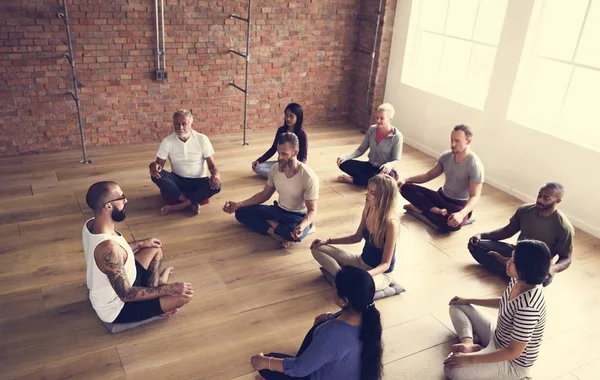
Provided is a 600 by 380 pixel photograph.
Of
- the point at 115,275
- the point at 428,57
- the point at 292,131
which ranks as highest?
the point at 428,57

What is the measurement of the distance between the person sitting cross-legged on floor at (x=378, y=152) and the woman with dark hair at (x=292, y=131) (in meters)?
0.44

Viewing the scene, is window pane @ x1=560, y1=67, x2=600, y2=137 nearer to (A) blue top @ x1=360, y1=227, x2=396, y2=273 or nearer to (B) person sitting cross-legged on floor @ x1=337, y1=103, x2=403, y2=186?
(B) person sitting cross-legged on floor @ x1=337, y1=103, x2=403, y2=186

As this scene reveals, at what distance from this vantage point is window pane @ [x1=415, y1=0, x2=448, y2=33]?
256 inches

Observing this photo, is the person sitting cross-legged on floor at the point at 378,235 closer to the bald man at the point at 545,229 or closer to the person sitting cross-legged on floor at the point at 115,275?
the bald man at the point at 545,229

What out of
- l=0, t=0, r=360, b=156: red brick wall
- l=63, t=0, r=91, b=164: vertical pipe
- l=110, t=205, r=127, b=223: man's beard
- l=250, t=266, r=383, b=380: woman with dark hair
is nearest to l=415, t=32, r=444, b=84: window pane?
l=0, t=0, r=360, b=156: red brick wall

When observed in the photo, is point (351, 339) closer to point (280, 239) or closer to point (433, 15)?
point (280, 239)

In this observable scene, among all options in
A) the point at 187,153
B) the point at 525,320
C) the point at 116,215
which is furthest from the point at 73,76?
the point at 525,320

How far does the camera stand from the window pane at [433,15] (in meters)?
6.51

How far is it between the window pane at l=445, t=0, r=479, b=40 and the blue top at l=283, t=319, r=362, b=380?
4999mm

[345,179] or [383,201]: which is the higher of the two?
[383,201]

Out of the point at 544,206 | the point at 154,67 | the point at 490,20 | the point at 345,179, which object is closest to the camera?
the point at 544,206

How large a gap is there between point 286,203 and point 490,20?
352 centimetres

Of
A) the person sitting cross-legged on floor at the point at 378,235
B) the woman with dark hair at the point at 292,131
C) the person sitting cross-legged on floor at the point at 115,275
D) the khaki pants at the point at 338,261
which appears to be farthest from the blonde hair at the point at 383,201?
the woman with dark hair at the point at 292,131

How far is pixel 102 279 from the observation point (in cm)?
300
